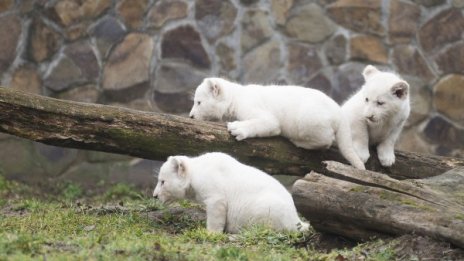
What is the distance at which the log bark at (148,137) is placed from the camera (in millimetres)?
7723

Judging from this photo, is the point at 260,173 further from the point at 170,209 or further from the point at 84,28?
the point at 84,28

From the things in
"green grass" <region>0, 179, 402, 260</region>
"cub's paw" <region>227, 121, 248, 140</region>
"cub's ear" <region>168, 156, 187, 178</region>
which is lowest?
"green grass" <region>0, 179, 402, 260</region>

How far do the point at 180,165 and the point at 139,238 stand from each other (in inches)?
45.1

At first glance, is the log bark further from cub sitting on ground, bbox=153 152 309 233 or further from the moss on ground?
the moss on ground

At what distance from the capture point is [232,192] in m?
7.73

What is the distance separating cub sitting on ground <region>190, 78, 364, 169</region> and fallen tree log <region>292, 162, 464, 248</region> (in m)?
1.17

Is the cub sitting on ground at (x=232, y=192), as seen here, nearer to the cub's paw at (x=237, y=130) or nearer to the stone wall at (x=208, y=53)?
the cub's paw at (x=237, y=130)

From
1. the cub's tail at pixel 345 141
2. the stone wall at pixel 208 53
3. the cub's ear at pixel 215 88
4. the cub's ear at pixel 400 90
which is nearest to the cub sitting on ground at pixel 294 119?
the cub's tail at pixel 345 141

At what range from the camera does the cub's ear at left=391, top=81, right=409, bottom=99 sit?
28.4ft

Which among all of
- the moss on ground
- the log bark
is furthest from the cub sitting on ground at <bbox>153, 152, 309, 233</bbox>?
the log bark

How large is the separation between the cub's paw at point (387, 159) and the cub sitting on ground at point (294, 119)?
52cm

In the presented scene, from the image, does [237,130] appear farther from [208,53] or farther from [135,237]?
[208,53]

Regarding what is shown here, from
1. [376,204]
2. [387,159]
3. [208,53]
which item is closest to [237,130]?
[387,159]

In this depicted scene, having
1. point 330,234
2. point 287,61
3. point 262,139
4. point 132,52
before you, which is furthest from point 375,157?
point 132,52
